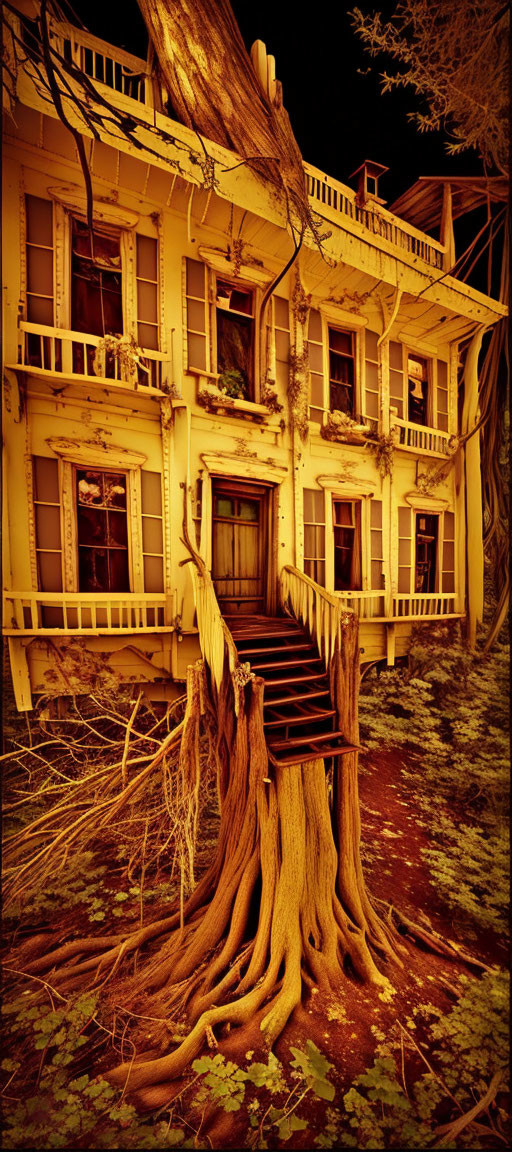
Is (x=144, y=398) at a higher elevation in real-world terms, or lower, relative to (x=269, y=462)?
higher

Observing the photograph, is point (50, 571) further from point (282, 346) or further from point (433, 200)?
→ point (433, 200)

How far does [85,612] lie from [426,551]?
5162 mm

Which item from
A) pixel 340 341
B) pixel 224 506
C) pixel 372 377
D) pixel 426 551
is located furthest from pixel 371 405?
pixel 224 506

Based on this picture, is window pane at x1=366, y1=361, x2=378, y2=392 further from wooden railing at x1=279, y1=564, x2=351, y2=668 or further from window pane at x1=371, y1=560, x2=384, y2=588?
wooden railing at x1=279, y1=564, x2=351, y2=668

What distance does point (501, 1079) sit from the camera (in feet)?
8.73

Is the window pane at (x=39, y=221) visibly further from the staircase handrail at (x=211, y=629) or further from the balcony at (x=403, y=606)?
the balcony at (x=403, y=606)

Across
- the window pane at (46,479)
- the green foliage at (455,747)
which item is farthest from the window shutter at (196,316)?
the green foliage at (455,747)

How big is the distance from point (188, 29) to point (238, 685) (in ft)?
17.3

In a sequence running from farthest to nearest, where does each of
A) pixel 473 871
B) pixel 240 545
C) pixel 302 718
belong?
pixel 240 545
pixel 473 871
pixel 302 718

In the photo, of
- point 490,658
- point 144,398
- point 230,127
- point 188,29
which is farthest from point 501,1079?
point 188,29

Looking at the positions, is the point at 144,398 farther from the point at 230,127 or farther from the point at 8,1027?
the point at 8,1027

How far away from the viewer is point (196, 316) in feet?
15.8

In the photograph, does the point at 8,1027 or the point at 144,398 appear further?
the point at 144,398

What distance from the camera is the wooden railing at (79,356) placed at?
3705mm
